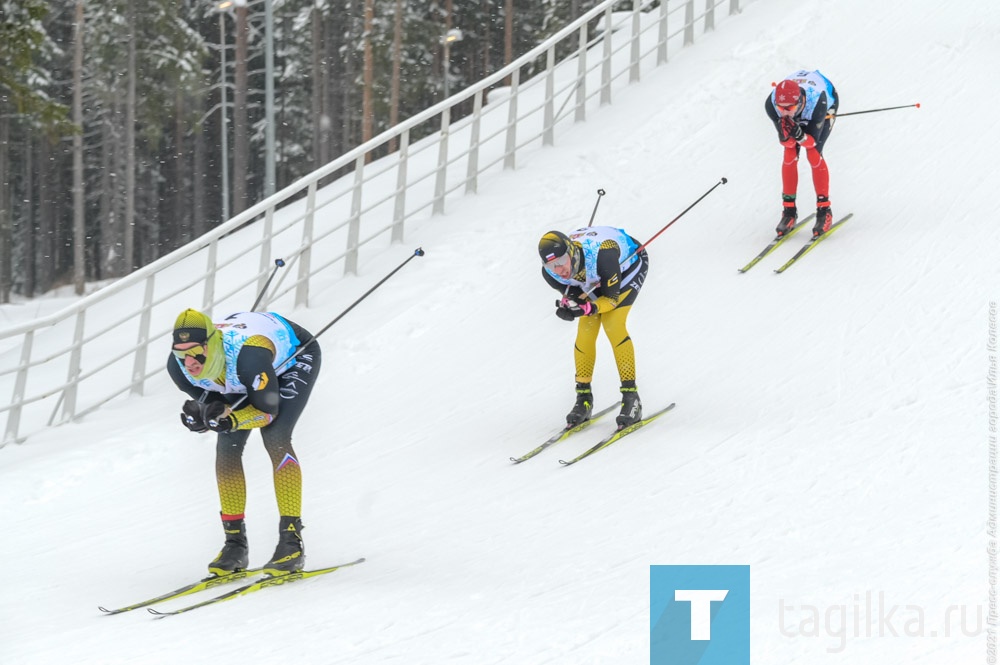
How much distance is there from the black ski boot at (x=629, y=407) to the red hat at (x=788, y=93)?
3.65 meters

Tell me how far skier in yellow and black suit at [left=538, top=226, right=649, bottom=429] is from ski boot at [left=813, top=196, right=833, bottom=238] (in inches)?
122

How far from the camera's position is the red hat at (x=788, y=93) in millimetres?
10133

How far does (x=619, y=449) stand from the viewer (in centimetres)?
747

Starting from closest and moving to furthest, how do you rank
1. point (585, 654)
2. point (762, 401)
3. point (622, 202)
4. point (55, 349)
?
point (585, 654), point (762, 401), point (55, 349), point (622, 202)

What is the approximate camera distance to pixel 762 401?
7828mm

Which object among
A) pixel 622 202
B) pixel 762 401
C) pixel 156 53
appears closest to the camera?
pixel 762 401

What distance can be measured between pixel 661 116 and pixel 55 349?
7.32 meters

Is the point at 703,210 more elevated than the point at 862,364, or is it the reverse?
the point at 703,210

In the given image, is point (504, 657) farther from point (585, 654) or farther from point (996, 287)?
point (996, 287)

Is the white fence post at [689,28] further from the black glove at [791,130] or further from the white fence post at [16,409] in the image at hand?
the white fence post at [16,409]

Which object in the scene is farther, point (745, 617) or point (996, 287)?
point (996, 287)

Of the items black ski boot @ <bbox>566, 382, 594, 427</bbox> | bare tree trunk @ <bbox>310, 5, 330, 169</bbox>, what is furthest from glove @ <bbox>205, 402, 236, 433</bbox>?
bare tree trunk @ <bbox>310, 5, 330, 169</bbox>

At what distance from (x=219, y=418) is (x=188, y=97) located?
98.7 feet

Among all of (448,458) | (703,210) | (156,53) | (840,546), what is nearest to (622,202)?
(703,210)
